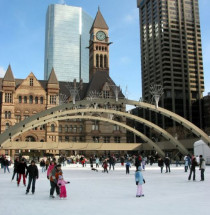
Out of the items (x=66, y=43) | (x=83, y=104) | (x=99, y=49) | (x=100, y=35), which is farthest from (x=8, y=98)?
(x=66, y=43)

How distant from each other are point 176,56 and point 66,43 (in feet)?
264

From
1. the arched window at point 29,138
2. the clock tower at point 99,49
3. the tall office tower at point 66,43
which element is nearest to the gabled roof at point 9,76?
the arched window at point 29,138

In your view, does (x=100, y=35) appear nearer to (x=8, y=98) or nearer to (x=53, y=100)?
(x=53, y=100)

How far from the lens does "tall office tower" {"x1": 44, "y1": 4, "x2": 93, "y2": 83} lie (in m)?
176

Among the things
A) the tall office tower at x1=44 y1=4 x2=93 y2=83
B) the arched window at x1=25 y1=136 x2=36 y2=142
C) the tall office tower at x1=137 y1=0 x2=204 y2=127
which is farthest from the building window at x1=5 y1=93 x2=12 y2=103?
the tall office tower at x1=44 y1=4 x2=93 y2=83

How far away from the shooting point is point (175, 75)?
380 feet

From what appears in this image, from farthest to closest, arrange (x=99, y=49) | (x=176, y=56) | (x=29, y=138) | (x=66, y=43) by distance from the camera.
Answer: (x=66, y=43) < (x=176, y=56) < (x=99, y=49) < (x=29, y=138)

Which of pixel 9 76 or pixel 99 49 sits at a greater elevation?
pixel 99 49

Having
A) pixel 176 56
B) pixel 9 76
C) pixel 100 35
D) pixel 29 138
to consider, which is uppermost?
pixel 100 35

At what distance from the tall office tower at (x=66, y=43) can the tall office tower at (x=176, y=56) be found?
60656mm

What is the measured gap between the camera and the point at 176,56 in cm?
11812

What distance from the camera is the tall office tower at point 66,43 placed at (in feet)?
576

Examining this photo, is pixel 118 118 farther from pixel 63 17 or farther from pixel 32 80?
pixel 63 17

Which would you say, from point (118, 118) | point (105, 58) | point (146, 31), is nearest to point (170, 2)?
point (146, 31)
